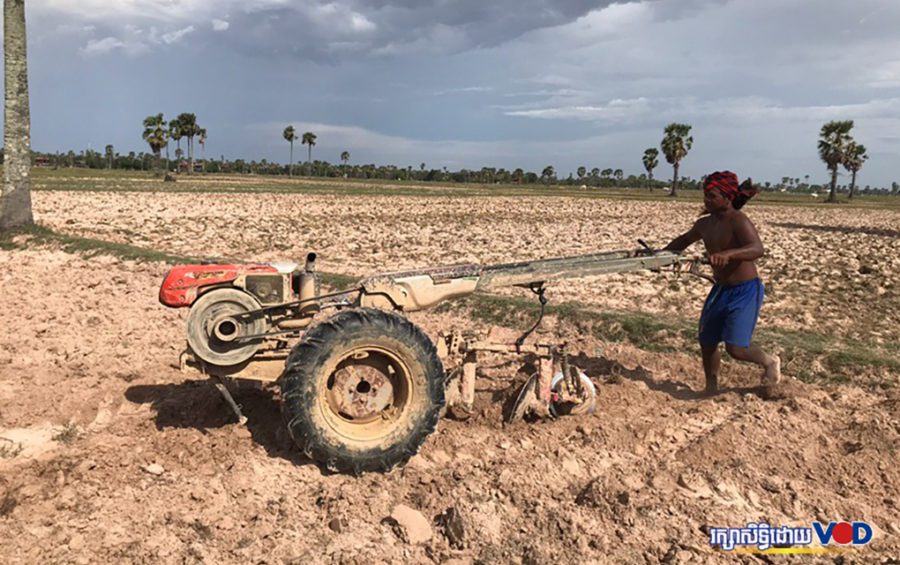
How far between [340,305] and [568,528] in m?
2.12

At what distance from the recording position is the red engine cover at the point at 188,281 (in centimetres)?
415

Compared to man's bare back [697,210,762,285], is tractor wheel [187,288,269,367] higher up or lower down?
lower down

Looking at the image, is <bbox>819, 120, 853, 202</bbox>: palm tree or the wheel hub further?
<bbox>819, 120, 853, 202</bbox>: palm tree

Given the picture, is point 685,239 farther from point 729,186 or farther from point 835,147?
point 835,147

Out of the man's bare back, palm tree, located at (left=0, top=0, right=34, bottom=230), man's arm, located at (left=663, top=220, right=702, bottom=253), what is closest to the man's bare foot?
the man's bare back

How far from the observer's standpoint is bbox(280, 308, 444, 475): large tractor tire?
3904 millimetres

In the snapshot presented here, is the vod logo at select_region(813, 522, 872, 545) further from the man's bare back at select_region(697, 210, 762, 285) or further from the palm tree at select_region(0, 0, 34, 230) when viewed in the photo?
the palm tree at select_region(0, 0, 34, 230)

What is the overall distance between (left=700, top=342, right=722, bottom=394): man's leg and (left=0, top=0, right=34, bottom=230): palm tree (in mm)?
13806

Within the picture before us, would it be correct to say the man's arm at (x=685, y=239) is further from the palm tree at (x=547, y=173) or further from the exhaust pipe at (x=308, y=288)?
the palm tree at (x=547, y=173)

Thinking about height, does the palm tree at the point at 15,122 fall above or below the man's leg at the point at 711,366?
above

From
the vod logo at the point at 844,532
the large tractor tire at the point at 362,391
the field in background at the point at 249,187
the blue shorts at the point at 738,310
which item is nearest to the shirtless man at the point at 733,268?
the blue shorts at the point at 738,310

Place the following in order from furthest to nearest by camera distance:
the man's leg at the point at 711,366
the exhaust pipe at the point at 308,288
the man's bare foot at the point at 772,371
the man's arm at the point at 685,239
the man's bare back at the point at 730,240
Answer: the man's leg at the point at 711,366
the man's arm at the point at 685,239
the man's bare foot at the point at 772,371
the man's bare back at the point at 730,240
the exhaust pipe at the point at 308,288

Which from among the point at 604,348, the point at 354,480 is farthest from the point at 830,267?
the point at 354,480

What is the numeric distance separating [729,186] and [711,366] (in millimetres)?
1565
